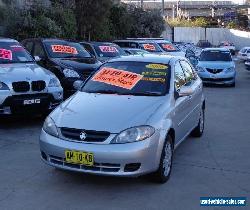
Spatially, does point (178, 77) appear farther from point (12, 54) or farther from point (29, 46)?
point (29, 46)

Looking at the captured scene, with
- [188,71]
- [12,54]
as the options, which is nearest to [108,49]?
[12,54]

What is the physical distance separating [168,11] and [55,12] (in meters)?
81.8

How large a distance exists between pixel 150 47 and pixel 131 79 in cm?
1454

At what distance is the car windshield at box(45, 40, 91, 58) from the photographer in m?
11.6

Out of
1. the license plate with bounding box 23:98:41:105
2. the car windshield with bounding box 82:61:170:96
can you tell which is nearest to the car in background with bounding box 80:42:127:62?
the license plate with bounding box 23:98:41:105

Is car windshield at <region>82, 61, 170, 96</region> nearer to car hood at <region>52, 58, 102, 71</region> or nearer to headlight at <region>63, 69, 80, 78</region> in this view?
headlight at <region>63, 69, 80, 78</region>

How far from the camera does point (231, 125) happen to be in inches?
370

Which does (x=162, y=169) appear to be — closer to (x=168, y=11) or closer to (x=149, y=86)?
(x=149, y=86)

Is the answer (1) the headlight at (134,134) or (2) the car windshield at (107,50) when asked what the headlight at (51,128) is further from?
(2) the car windshield at (107,50)

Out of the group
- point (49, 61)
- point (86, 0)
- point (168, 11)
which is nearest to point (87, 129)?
point (49, 61)

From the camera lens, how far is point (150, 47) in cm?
2072

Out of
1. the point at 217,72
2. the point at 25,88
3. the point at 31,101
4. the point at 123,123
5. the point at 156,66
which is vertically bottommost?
the point at 217,72

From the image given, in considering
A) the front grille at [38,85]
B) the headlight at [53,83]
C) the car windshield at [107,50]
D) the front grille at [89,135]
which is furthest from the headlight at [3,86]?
the car windshield at [107,50]

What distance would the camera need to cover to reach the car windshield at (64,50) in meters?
11.6
